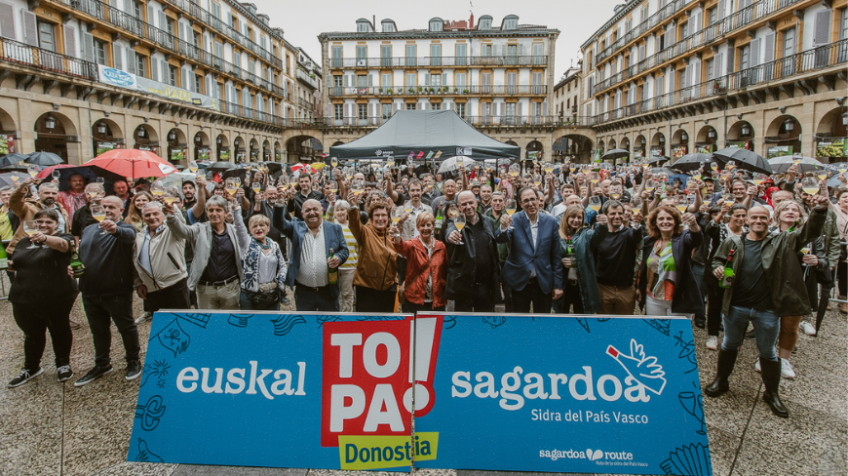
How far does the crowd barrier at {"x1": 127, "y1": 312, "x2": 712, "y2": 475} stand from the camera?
2.62 m

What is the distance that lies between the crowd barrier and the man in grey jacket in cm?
144

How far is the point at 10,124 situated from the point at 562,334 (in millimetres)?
19503

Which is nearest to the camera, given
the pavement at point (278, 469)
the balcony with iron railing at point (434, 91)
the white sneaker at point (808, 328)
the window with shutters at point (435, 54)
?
the pavement at point (278, 469)

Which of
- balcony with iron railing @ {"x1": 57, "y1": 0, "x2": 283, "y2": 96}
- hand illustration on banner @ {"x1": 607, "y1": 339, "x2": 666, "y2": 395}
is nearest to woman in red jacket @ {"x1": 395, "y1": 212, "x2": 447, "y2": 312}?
hand illustration on banner @ {"x1": 607, "y1": 339, "x2": 666, "y2": 395}

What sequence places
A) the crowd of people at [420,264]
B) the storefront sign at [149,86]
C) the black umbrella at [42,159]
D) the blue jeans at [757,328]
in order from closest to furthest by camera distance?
1. the blue jeans at [757,328]
2. the crowd of people at [420,264]
3. the black umbrella at [42,159]
4. the storefront sign at [149,86]

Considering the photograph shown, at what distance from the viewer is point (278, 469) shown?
2.72m

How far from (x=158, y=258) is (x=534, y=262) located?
132 inches

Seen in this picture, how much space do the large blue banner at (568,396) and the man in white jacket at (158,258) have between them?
272cm

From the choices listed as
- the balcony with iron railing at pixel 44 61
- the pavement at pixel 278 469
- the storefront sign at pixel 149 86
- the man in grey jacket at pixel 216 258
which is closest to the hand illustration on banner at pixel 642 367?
the pavement at pixel 278 469

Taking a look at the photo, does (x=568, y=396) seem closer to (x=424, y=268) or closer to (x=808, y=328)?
(x=424, y=268)

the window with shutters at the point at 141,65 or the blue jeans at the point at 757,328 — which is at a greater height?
the window with shutters at the point at 141,65

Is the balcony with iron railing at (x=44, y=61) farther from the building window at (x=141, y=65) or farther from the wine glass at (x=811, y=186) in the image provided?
the wine glass at (x=811, y=186)

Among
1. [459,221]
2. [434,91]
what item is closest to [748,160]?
[459,221]

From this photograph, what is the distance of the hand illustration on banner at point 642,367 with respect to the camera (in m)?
2.64
